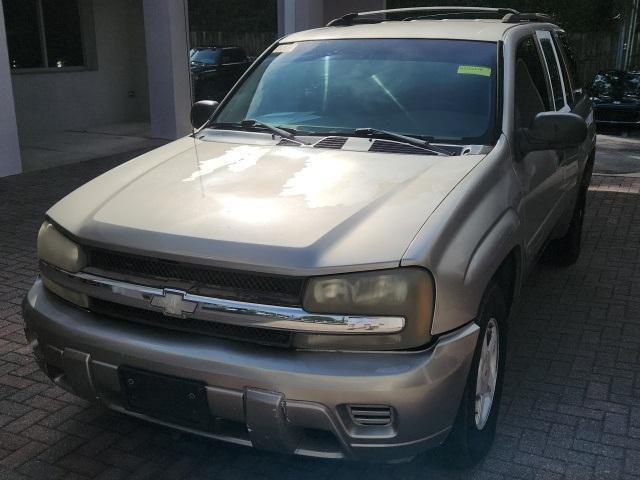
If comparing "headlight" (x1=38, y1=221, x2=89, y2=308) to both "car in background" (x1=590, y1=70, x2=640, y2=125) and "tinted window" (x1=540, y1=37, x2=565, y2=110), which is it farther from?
"car in background" (x1=590, y1=70, x2=640, y2=125)

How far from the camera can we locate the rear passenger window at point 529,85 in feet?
12.3

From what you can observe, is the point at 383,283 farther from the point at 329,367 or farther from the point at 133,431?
the point at 133,431

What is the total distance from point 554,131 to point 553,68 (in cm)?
159

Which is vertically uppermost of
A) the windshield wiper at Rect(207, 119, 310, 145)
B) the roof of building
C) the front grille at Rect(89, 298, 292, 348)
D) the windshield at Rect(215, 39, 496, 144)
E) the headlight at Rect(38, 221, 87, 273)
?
the roof of building

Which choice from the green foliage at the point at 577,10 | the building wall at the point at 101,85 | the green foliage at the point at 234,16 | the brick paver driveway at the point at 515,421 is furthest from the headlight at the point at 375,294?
the green foliage at the point at 577,10

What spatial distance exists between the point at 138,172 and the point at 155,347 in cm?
110

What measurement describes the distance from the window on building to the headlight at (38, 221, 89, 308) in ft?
34.8

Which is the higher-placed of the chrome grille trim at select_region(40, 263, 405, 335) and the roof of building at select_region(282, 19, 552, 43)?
the roof of building at select_region(282, 19, 552, 43)

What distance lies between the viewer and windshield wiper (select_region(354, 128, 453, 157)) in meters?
3.33

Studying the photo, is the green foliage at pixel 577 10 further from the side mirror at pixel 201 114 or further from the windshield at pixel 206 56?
the side mirror at pixel 201 114

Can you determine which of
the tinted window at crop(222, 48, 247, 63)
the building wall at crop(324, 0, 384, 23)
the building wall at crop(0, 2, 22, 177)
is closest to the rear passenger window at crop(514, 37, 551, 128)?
the building wall at crop(0, 2, 22, 177)

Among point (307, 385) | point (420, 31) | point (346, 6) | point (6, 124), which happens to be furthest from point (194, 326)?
point (346, 6)

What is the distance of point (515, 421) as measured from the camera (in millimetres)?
3461

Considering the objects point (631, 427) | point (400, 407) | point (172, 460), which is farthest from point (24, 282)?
point (631, 427)
